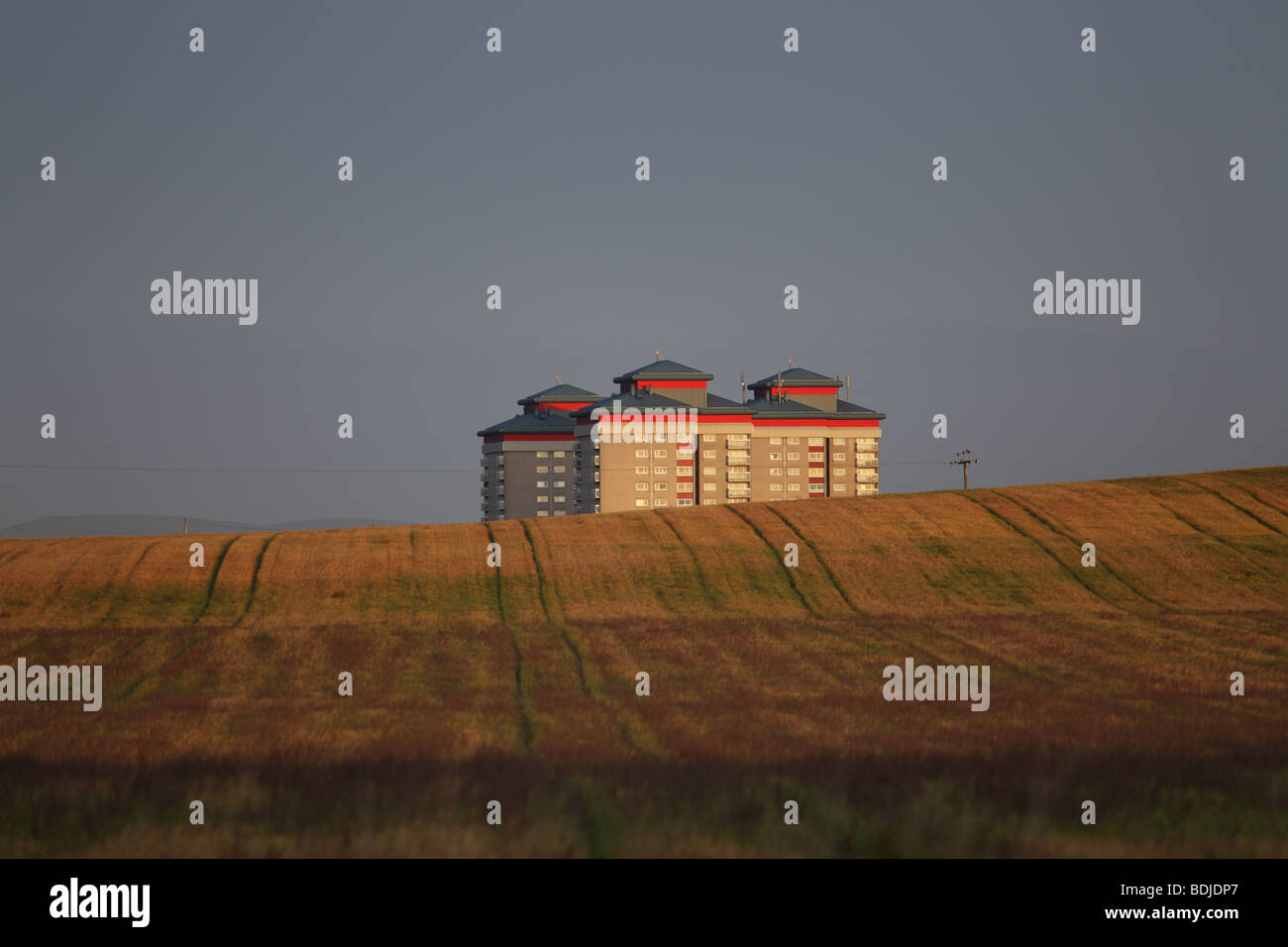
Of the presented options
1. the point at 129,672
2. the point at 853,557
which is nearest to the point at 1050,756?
the point at 129,672

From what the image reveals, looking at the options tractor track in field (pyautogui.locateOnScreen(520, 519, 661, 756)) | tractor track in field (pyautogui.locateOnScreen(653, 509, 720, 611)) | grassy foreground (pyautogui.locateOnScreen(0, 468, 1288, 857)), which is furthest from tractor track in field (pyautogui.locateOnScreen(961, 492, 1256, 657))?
tractor track in field (pyautogui.locateOnScreen(520, 519, 661, 756))

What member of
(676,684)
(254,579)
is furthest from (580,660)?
(254,579)

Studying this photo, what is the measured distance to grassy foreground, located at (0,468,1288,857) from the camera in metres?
16.4

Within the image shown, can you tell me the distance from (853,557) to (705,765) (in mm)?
38254

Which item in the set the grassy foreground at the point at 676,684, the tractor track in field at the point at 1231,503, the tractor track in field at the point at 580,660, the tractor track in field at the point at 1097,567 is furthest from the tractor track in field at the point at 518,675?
the tractor track in field at the point at 1231,503

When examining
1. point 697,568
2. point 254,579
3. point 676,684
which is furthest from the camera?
point 697,568

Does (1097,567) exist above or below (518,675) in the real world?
above

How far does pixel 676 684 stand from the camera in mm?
32281

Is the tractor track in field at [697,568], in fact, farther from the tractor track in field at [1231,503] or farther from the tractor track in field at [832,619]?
the tractor track in field at [1231,503]

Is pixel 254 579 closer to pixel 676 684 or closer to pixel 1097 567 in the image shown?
pixel 676 684

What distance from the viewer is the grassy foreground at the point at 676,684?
1642 centimetres

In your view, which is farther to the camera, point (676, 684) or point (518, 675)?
point (518, 675)

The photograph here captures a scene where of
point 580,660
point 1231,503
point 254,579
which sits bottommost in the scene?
point 580,660
